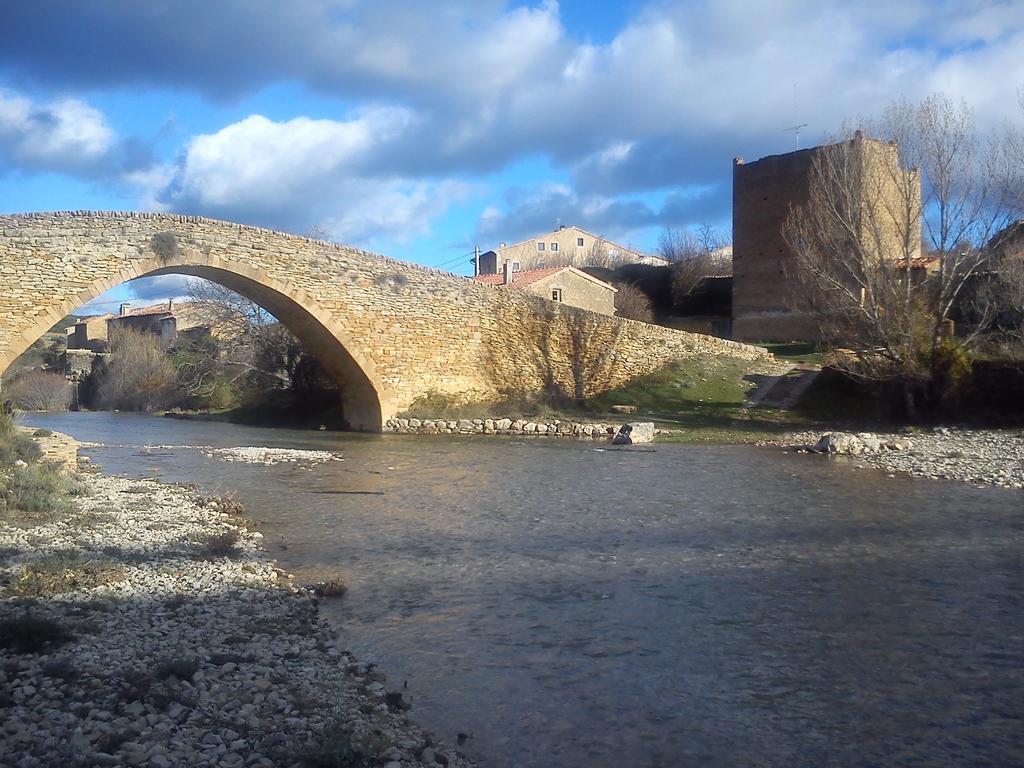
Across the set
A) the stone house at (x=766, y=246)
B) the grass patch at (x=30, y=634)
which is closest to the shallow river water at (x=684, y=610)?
the grass patch at (x=30, y=634)

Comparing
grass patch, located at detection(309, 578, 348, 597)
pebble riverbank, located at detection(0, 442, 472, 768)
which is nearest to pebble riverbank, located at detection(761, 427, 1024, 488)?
grass patch, located at detection(309, 578, 348, 597)

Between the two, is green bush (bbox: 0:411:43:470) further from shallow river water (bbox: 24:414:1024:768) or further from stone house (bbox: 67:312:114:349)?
stone house (bbox: 67:312:114:349)

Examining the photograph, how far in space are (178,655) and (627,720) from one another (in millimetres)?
2416

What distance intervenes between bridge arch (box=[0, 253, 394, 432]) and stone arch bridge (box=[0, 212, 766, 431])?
29 mm

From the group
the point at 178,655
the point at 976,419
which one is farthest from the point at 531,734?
the point at 976,419

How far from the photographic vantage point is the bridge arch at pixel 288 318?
17734 mm

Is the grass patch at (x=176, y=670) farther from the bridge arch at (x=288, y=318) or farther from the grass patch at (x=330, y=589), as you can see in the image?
the bridge arch at (x=288, y=318)

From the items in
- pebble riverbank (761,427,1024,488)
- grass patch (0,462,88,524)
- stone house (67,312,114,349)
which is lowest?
grass patch (0,462,88,524)

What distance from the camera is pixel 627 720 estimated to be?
446 centimetres

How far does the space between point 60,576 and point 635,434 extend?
13.7 meters

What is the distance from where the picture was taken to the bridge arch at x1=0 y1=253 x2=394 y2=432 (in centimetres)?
1773

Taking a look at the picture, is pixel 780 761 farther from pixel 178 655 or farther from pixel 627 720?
pixel 178 655

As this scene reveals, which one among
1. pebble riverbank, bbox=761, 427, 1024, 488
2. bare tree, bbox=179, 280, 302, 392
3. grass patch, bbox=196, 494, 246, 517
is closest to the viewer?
grass patch, bbox=196, 494, 246, 517

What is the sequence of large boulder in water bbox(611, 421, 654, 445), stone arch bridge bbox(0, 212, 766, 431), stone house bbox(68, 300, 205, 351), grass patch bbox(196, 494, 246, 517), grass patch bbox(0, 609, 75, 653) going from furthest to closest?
stone house bbox(68, 300, 205, 351)
large boulder in water bbox(611, 421, 654, 445)
stone arch bridge bbox(0, 212, 766, 431)
grass patch bbox(196, 494, 246, 517)
grass patch bbox(0, 609, 75, 653)
